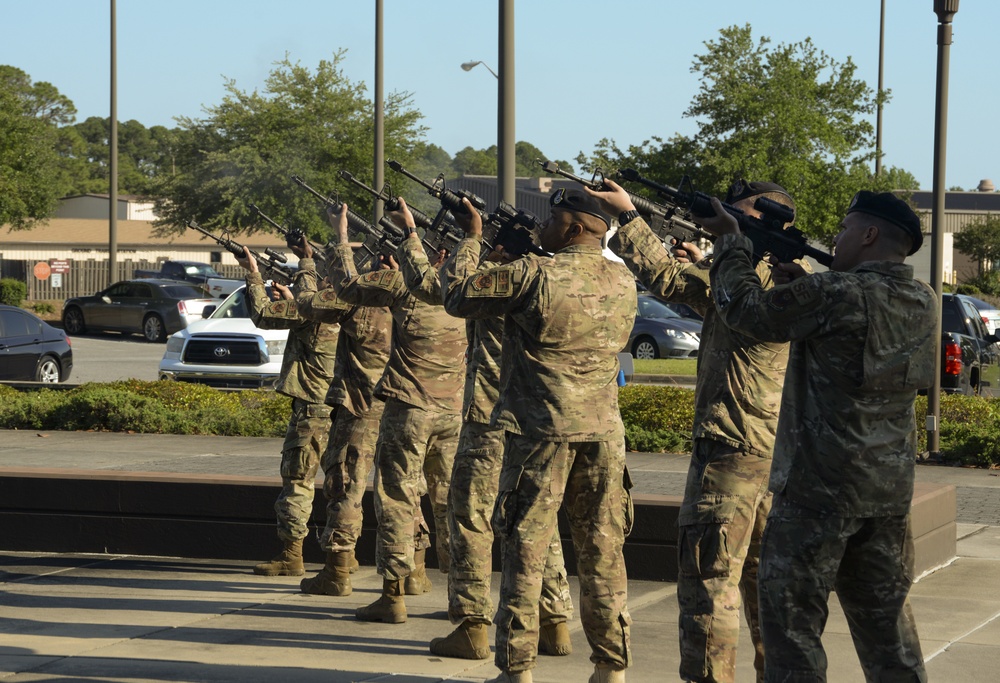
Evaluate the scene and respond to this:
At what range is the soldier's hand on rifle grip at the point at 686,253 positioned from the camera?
6117 mm

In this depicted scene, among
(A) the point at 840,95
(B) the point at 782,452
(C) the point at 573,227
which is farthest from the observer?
(A) the point at 840,95

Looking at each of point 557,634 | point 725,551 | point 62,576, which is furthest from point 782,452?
point 62,576

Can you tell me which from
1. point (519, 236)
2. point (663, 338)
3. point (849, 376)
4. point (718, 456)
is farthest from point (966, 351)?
point (849, 376)

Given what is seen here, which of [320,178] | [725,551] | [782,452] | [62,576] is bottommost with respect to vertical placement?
[62,576]

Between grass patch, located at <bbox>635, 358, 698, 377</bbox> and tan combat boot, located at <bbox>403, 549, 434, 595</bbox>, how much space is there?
16.2m

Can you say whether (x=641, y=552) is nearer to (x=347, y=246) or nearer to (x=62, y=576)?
(x=347, y=246)

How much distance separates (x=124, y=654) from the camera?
22.4 feet

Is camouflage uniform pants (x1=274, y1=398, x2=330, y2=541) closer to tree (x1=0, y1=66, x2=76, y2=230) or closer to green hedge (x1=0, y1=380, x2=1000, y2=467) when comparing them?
green hedge (x1=0, y1=380, x2=1000, y2=467)

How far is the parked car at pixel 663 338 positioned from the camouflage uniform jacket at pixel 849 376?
23.1 meters

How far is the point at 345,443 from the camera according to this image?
8.14m

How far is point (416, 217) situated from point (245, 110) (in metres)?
39.4

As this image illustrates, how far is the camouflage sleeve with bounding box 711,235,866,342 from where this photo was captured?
4.80 meters

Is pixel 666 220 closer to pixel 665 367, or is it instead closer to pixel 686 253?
pixel 686 253

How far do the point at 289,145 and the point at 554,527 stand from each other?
40860mm
